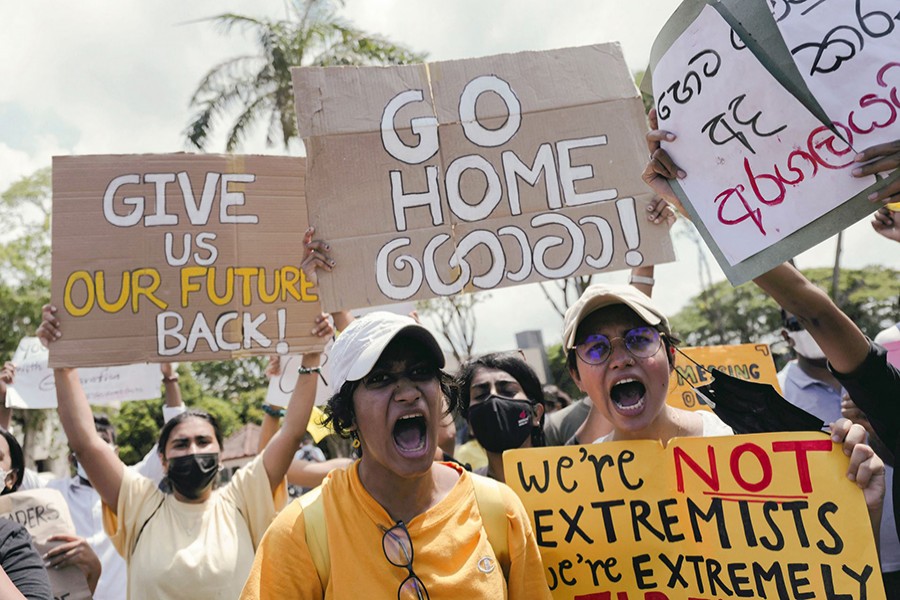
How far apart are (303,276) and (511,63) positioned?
5.35ft

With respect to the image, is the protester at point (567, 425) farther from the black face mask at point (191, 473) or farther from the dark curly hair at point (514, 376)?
the black face mask at point (191, 473)

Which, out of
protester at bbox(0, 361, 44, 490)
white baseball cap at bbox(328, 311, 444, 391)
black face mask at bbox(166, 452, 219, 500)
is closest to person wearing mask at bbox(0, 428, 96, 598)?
black face mask at bbox(166, 452, 219, 500)

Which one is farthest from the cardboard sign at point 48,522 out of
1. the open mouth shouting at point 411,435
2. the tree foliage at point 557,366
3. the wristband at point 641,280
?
the tree foliage at point 557,366

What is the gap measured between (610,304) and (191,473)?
2271mm

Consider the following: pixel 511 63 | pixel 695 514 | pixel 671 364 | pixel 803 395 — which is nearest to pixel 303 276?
pixel 511 63

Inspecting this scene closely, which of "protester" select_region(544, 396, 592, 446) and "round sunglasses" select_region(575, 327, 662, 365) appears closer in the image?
"round sunglasses" select_region(575, 327, 662, 365)

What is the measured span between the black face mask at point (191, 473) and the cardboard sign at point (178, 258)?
0.57 metres

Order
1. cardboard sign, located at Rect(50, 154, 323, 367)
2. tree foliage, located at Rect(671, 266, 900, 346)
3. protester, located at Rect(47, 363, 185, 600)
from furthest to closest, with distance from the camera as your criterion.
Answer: tree foliage, located at Rect(671, 266, 900, 346), protester, located at Rect(47, 363, 185, 600), cardboard sign, located at Rect(50, 154, 323, 367)

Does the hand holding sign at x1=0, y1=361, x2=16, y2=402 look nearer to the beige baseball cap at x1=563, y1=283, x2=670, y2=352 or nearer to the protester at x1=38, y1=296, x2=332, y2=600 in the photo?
the protester at x1=38, y1=296, x2=332, y2=600

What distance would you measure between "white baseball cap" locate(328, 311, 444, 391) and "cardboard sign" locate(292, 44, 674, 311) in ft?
4.59

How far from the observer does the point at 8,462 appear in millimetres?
3102

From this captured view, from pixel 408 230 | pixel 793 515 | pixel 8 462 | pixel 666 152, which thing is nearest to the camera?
pixel 793 515

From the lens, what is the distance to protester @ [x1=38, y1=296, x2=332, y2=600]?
302 cm

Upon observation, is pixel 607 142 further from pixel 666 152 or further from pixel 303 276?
pixel 303 276
